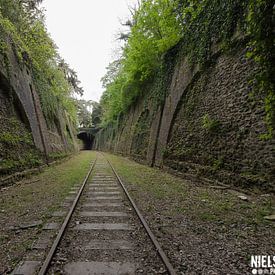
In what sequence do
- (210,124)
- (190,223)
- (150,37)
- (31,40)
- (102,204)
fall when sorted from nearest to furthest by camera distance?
(190,223) → (102,204) → (210,124) → (31,40) → (150,37)

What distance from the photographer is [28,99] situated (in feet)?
40.5

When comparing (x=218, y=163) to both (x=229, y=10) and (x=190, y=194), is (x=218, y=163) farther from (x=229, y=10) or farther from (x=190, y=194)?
(x=229, y=10)

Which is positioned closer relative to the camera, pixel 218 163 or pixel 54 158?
pixel 218 163

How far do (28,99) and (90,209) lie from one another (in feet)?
Result: 32.6

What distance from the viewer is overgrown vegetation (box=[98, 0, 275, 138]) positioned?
480cm

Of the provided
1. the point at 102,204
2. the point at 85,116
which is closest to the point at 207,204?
the point at 102,204

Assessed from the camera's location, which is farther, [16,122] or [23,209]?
[16,122]

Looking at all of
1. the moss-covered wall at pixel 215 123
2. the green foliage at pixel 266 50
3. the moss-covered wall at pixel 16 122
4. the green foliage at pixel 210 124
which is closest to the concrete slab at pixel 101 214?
the moss-covered wall at pixel 215 123

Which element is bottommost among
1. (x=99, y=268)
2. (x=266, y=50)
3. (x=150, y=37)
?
(x=99, y=268)

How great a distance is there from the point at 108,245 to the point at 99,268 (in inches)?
23.2

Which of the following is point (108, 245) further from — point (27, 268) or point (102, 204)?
point (102, 204)

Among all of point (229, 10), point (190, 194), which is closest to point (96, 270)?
point (190, 194)

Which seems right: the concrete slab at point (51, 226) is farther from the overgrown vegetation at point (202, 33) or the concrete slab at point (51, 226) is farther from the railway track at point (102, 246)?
the overgrown vegetation at point (202, 33)

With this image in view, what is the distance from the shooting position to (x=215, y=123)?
769cm
